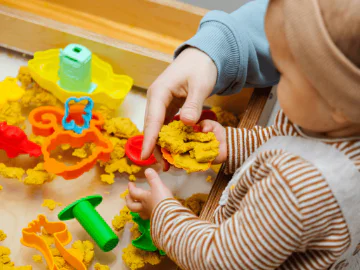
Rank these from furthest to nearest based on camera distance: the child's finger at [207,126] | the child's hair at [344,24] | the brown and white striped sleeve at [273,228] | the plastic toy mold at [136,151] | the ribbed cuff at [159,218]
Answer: the plastic toy mold at [136,151] → the child's finger at [207,126] → the ribbed cuff at [159,218] → the brown and white striped sleeve at [273,228] → the child's hair at [344,24]

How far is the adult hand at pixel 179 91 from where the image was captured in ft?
2.48

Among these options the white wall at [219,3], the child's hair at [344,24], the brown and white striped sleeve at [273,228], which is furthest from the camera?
the white wall at [219,3]

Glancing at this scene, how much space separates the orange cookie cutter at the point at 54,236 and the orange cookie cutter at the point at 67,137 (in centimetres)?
10

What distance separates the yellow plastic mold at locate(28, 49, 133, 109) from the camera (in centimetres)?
97

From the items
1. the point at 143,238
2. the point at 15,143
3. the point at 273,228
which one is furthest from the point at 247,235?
the point at 15,143

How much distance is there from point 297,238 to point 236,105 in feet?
1.72

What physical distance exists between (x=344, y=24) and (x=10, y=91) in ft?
2.43

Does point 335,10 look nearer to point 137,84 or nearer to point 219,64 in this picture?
point 219,64

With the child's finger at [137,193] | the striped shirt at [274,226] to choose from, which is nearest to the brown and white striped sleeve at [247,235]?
the striped shirt at [274,226]

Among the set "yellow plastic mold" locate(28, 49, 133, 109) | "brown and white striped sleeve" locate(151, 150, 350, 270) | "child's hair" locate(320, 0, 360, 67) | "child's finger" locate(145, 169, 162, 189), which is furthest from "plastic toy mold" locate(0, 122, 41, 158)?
"child's hair" locate(320, 0, 360, 67)

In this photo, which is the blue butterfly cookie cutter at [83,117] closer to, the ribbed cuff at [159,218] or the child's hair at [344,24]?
the ribbed cuff at [159,218]

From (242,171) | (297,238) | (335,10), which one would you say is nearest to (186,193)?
(242,171)

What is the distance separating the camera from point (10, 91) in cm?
96

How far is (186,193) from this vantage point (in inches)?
35.5
